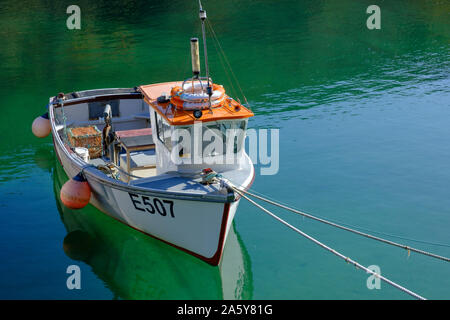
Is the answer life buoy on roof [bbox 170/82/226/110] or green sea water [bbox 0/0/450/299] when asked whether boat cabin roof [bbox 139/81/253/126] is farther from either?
green sea water [bbox 0/0/450/299]

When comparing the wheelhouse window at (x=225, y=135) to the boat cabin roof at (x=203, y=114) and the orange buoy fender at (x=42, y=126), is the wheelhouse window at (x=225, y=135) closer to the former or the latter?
the boat cabin roof at (x=203, y=114)

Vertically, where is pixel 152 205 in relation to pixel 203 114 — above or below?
below

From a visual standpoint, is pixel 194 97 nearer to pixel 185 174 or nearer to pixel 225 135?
pixel 225 135

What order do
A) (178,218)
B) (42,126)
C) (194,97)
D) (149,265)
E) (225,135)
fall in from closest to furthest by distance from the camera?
(178,218) < (194,97) < (225,135) < (149,265) < (42,126)

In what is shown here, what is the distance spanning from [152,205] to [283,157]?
840 centimetres

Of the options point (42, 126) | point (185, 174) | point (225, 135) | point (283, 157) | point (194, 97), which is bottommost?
point (283, 157)

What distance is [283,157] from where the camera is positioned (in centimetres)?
2052

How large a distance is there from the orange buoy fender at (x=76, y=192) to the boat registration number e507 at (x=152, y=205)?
80.8 inches

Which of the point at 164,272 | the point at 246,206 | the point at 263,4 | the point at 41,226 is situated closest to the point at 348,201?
the point at 246,206

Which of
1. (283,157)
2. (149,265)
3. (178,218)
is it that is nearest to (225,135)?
(178,218)

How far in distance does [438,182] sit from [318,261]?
6661mm

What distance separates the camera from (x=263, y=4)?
51.7 m

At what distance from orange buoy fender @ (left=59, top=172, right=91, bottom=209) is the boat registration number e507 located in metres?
2.05

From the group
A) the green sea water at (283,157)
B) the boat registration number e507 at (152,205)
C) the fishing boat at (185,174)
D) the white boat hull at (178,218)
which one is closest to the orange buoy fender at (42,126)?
the green sea water at (283,157)
